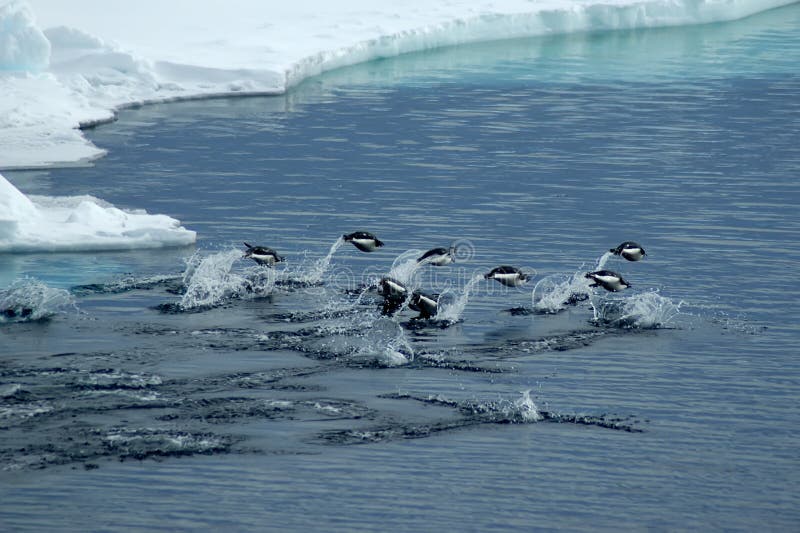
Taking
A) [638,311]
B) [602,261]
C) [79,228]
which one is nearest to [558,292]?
[638,311]

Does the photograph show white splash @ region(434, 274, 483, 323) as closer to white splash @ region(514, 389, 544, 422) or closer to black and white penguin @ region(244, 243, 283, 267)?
black and white penguin @ region(244, 243, 283, 267)

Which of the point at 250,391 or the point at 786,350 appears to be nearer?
the point at 250,391

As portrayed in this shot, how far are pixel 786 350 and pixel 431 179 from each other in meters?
12.2

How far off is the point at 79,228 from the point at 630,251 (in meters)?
9.41

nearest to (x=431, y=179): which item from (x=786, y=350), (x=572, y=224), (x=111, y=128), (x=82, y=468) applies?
(x=572, y=224)

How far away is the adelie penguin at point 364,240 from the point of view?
21.7 m

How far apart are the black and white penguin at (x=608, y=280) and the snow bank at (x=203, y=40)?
14.6 m

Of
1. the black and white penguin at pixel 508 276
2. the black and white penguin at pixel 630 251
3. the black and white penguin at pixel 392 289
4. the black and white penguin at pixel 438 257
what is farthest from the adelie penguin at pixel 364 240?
the black and white penguin at pixel 630 251

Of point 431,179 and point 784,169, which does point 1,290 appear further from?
point 784,169

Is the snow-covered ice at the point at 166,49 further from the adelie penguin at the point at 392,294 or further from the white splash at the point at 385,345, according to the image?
the white splash at the point at 385,345

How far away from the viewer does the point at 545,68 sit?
44.5 meters

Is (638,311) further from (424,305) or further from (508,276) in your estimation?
(424,305)

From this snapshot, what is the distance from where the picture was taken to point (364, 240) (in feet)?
72.1

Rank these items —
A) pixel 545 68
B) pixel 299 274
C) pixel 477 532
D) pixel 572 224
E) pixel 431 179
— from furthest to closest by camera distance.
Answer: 1. pixel 545 68
2. pixel 431 179
3. pixel 572 224
4. pixel 299 274
5. pixel 477 532
